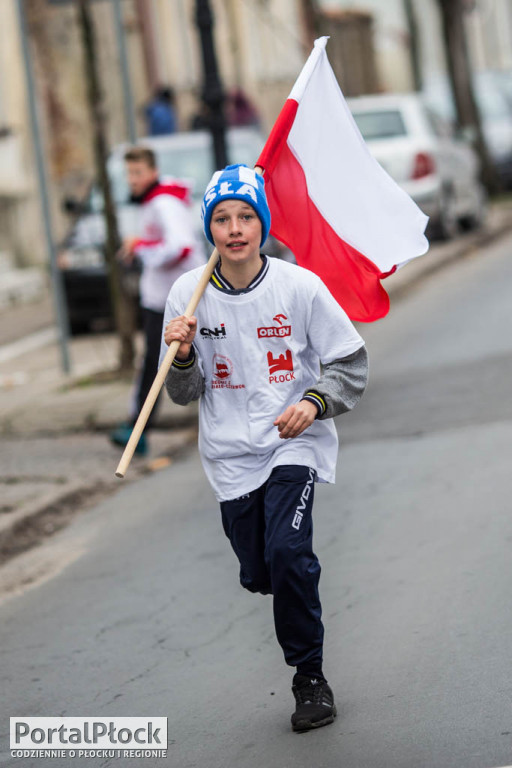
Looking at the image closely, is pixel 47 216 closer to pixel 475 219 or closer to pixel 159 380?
pixel 159 380

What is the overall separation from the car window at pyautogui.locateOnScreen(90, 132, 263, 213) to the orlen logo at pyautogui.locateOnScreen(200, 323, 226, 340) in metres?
11.3

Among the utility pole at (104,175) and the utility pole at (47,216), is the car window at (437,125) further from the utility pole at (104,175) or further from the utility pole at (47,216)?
the utility pole at (104,175)

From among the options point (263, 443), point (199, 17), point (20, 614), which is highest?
point (199, 17)

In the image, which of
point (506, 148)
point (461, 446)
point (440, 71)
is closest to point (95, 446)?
point (461, 446)

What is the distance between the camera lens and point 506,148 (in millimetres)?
26891

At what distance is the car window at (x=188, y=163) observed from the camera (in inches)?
635

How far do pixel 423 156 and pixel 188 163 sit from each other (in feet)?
12.5

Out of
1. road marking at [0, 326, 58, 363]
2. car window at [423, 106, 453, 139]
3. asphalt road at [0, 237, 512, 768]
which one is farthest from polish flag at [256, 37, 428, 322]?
car window at [423, 106, 453, 139]

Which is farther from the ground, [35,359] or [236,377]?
[236,377]

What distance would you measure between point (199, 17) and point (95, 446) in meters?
3.97

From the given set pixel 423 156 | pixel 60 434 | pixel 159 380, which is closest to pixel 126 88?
pixel 60 434

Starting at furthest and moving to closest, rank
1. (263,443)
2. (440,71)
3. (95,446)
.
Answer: (440,71), (95,446), (263,443)

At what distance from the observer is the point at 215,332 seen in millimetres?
4836

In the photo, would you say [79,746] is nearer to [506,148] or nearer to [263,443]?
[263,443]
